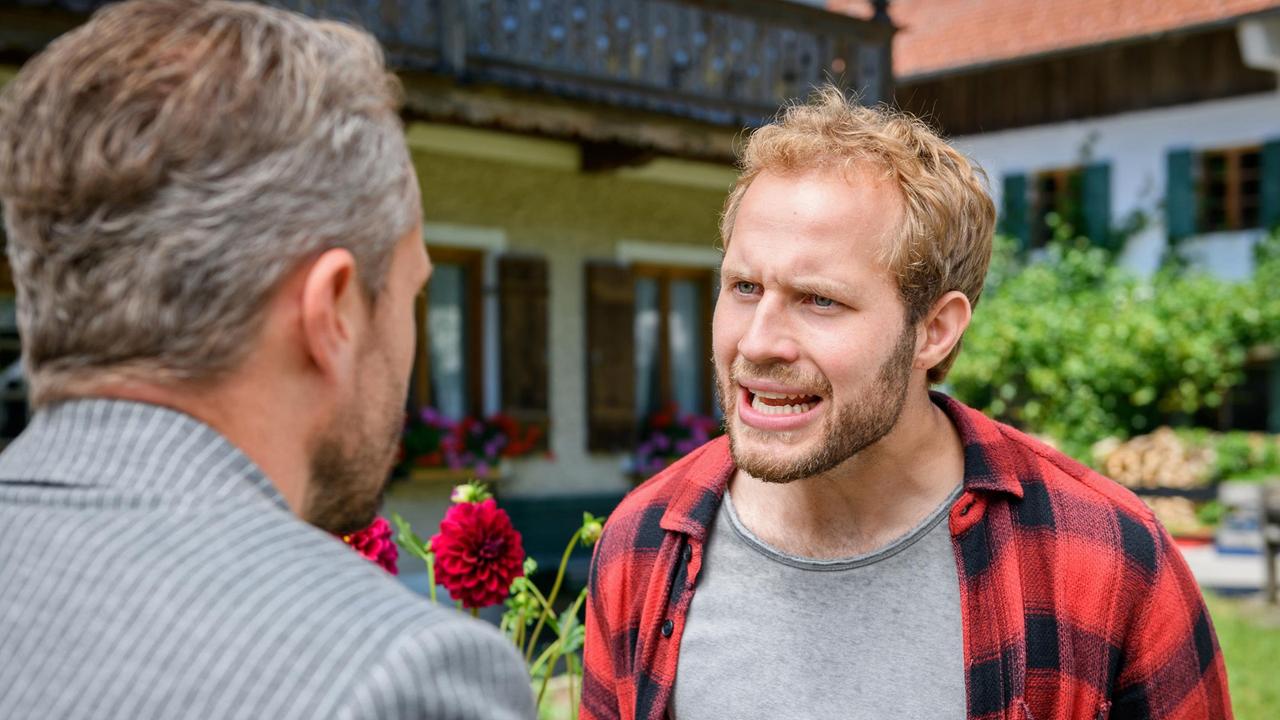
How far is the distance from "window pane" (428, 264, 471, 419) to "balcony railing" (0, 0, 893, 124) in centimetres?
170

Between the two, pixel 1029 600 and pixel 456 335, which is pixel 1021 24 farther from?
pixel 1029 600

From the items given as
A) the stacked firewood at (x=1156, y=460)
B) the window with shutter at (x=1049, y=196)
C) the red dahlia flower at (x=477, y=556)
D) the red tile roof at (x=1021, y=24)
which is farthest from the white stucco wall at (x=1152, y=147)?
the red dahlia flower at (x=477, y=556)

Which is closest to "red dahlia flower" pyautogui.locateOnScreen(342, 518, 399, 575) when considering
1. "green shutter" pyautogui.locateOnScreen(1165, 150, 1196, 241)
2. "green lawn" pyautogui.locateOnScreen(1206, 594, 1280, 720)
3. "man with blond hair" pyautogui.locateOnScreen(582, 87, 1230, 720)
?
"man with blond hair" pyautogui.locateOnScreen(582, 87, 1230, 720)

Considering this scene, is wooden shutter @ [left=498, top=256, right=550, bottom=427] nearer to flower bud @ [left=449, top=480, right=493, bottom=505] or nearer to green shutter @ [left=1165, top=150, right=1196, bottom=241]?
flower bud @ [left=449, top=480, right=493, bottom=505]

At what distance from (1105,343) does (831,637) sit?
1362 cm

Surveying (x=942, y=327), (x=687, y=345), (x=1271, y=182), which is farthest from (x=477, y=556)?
(x=1271, y=182)

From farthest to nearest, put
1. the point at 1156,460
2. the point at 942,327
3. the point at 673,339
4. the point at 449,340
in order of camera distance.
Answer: the point at 1156,460 → the point at 673,339 → the point at 449,340 → the point at 942,327

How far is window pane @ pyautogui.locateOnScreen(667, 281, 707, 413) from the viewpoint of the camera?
10273 millimetres

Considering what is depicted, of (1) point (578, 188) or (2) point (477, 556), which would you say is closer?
(2) point (477, 556)

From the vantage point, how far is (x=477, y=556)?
217 cm

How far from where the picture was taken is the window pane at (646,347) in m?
10.1

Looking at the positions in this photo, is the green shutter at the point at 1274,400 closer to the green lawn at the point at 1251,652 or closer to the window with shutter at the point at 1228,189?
the window with shutter at the point at 1228,189

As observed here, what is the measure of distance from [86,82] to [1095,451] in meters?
14.8

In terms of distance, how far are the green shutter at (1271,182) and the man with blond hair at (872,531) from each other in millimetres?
14017
